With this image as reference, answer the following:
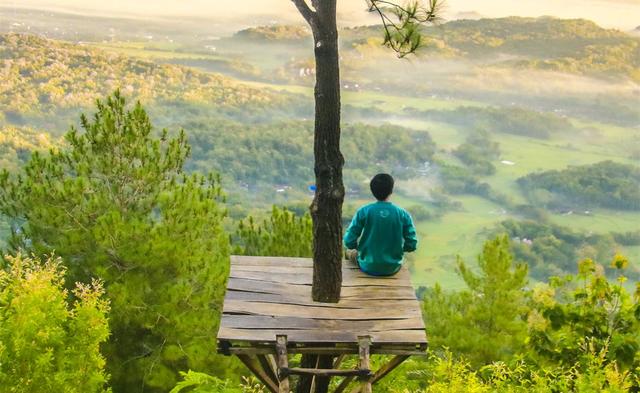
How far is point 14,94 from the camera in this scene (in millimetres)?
48281

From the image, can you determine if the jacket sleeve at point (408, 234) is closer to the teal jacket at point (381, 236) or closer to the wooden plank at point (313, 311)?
the teal jacket at point (381, 236)

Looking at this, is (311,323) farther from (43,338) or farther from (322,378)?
(43,338)

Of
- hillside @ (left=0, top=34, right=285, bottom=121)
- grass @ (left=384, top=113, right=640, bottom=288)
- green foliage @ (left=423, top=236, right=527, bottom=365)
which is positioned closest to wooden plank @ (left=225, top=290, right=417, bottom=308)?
green foliage @ (left=423, top=236, right=527, bottom=365)

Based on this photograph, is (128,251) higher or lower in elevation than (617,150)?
higher

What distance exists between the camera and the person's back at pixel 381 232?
4785 mm

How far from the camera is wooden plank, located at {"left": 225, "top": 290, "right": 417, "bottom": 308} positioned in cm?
448

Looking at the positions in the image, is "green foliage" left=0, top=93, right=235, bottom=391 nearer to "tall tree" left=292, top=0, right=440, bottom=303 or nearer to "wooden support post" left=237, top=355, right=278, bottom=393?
"wooden support post" left=237, top=355, right=278, bottom=393

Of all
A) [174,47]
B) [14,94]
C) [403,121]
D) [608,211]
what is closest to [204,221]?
[14,94]

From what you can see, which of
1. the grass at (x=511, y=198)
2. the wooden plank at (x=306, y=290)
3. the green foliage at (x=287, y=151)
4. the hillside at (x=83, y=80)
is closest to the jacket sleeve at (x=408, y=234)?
the wooden plank at (x=306, y=290)

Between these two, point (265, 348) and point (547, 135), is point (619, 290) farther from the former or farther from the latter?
point (547, 135)

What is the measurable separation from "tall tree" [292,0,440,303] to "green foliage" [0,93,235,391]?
3.66 m

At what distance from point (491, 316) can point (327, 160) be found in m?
6.28

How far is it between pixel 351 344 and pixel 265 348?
478 mm

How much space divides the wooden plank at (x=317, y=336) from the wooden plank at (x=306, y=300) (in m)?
0.33
